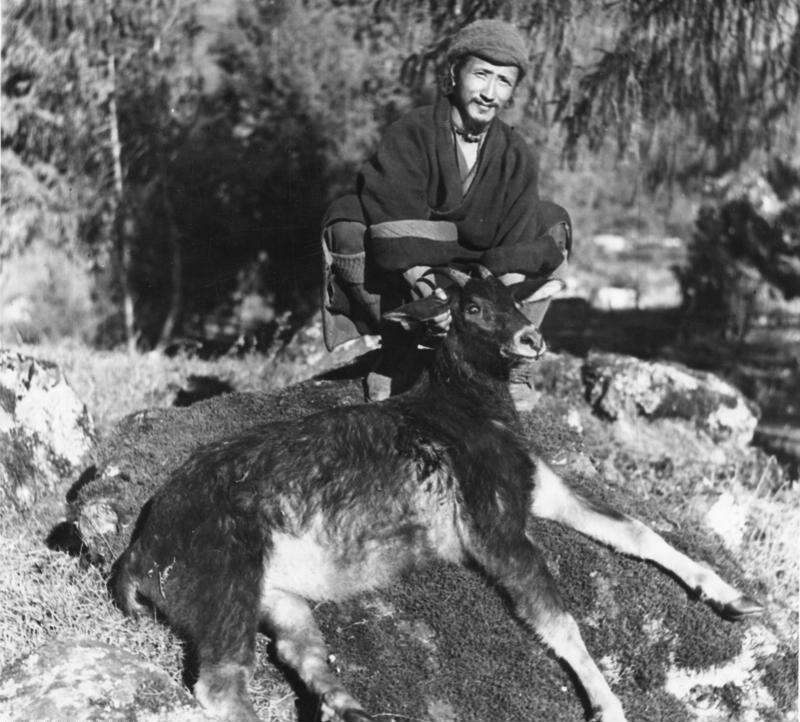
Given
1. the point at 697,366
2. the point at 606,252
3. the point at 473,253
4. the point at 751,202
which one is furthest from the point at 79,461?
the point at 606,252

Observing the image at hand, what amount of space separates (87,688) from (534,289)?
2.71 m

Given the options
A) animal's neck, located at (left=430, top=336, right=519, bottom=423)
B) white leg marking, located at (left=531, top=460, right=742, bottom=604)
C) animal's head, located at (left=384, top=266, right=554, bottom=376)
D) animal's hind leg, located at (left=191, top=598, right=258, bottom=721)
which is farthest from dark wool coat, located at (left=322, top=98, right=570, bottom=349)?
animal's hind leg, located at (left=191, top=598, right=258, bottom=721)

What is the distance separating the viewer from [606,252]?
2167 cm

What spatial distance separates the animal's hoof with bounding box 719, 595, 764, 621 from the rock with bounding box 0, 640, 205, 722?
238 cm

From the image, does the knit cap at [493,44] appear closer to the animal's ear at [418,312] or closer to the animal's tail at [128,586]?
the animal's ear at [418,312]

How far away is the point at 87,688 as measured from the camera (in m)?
3.41

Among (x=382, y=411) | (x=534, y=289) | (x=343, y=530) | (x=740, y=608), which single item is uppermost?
(x=534, y=289)

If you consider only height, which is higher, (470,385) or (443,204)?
(443,204)

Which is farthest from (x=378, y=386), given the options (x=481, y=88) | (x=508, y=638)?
(x=508, y=638)

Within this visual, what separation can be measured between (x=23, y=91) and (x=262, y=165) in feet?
10.3

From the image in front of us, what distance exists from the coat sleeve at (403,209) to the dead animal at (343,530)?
61cm

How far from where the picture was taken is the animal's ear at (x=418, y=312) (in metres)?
4.62

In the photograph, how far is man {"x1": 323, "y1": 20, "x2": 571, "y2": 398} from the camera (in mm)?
5172

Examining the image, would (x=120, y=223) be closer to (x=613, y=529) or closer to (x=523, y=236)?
(x=523, y=236)
